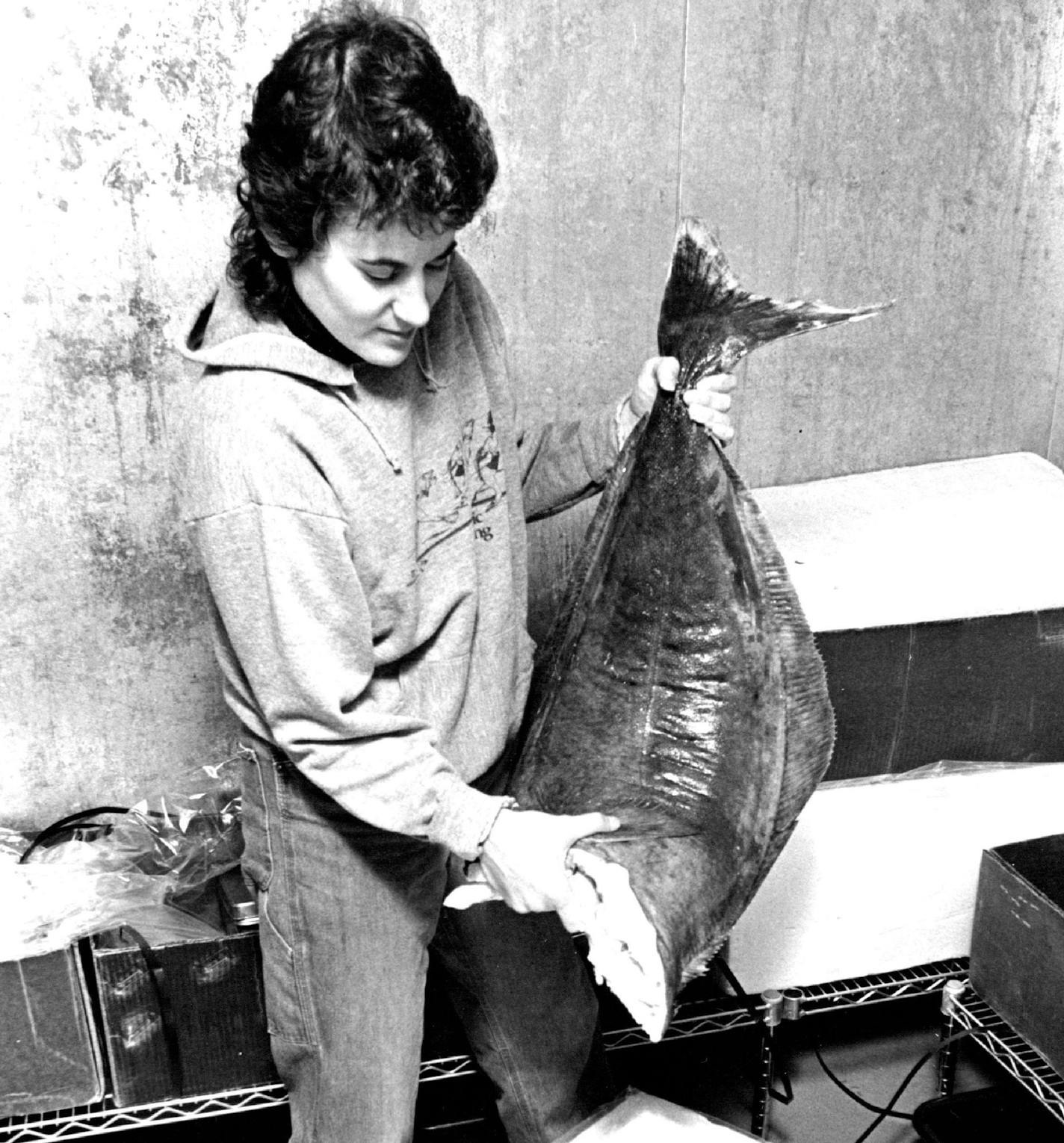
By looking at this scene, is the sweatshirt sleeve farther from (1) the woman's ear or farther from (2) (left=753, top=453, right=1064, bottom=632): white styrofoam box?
(2) (left=753, top=453, right=1064, bottom=632): white styrofoam box

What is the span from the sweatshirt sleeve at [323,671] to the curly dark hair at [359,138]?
1.02 feet

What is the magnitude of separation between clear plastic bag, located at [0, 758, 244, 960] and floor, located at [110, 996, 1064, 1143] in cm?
54

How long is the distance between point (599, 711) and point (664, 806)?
18 cm

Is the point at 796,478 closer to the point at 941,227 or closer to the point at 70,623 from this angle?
the point at 941,227

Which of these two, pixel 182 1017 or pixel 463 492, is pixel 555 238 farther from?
pixel 182 1017

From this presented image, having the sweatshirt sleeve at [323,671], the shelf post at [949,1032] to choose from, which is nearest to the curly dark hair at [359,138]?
the sweatshirt sleeve at [323,671]

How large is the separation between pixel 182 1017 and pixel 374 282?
1265mm

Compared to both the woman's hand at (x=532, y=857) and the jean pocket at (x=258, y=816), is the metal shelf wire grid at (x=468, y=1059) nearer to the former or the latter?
the jean pocket at (x=258, y=816)

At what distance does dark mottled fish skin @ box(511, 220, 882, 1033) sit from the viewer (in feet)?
4.91

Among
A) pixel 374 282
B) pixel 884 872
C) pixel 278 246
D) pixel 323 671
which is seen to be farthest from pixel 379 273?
pixel 884 872

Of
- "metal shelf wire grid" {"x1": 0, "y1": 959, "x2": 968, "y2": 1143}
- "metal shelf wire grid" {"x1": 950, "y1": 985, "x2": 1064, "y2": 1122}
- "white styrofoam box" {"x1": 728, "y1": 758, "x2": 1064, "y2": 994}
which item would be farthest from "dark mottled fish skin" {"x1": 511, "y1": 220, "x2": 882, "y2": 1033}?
"metal shelf wire grid" {"x1": 950, "y1": 985, "x2": 1064, "y2": 1122}

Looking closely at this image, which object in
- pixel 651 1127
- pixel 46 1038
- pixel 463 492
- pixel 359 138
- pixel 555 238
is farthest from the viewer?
pixel 555 238

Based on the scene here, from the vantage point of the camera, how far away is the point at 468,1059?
2.13 meters

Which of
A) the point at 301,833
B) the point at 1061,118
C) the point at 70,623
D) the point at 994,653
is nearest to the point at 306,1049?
the point at 301,833
